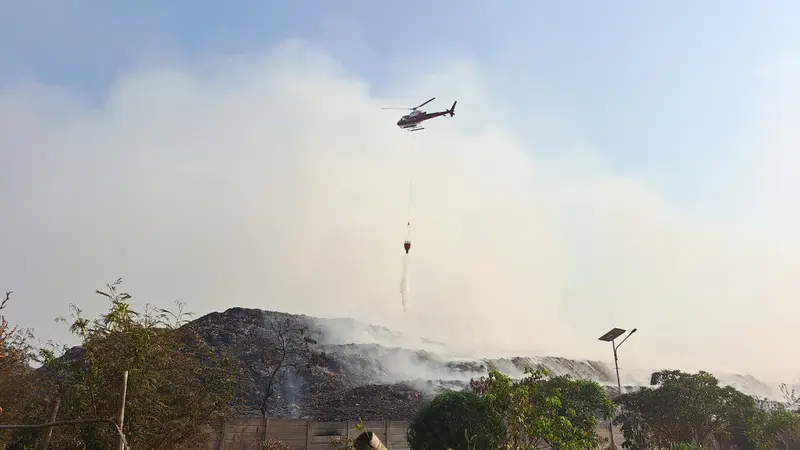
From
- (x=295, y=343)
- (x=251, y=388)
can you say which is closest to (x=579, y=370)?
(x=295, y=343)

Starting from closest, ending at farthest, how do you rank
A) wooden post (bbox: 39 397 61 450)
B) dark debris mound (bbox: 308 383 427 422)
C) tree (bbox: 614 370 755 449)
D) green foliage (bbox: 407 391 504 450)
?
wooden post (bbox: 39 397 61 450) → green foliage (bbox: 407 391 504 450) → tree (bbox: 614 370 755 449) → dark debris mound (bbox: 308 383 427 422)

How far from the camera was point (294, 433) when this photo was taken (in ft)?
108

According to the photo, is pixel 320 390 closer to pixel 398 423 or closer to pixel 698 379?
pixel 398 423

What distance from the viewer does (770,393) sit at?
171 m

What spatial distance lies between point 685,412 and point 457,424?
2303 centimetres

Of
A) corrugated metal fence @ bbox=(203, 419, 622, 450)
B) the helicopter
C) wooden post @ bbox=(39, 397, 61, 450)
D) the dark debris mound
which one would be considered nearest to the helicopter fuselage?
the helicopter

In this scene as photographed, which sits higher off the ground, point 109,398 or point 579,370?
point 579,370

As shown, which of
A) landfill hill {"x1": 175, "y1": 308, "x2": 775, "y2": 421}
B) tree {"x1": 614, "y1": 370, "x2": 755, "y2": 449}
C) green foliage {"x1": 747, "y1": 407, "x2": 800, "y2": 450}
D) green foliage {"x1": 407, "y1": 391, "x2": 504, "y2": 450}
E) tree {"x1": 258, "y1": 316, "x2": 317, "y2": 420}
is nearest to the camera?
green foliage {"x1": 407, "y1": 391, "x2": 504, "y2": 450}

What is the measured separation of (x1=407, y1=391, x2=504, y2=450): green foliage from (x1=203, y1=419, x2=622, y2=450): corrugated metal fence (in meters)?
5.13

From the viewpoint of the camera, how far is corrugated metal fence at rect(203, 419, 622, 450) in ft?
98.6

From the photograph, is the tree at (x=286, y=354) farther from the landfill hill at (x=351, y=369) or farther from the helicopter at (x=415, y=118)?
the helicopter at (x=415, y=118)

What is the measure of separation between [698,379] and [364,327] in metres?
93.6

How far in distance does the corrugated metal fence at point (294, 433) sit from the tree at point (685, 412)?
1852 cm

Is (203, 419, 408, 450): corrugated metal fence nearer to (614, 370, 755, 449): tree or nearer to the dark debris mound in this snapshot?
(614, 370, 755, 449): tree
